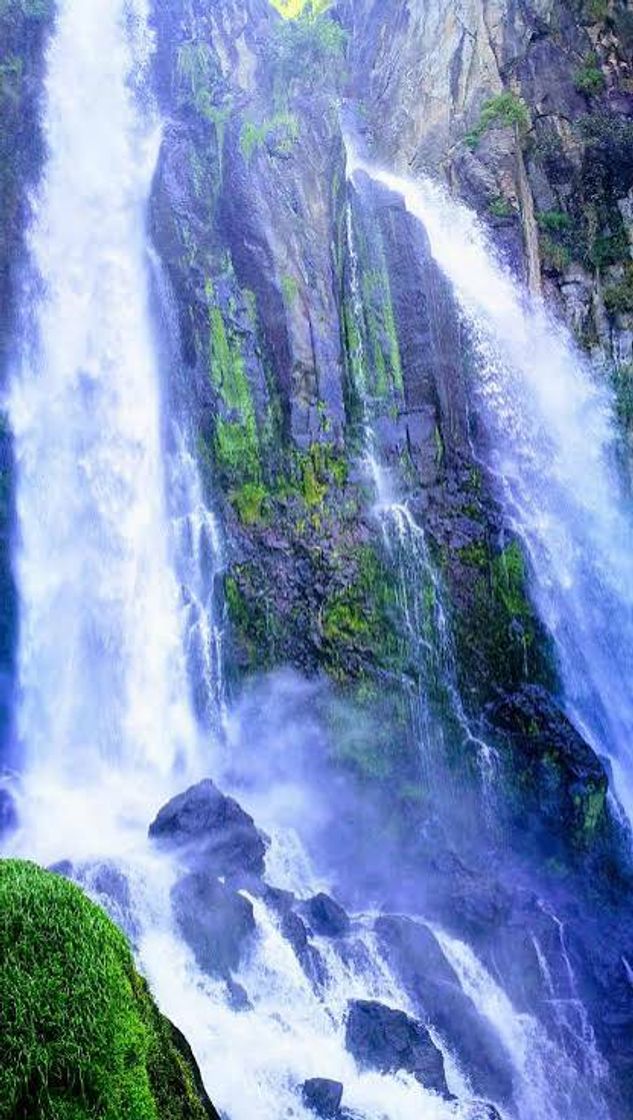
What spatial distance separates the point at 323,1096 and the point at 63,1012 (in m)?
6.70

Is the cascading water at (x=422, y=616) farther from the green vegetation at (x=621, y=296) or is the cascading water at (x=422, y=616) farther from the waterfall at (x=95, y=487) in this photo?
the green vegetation at (x=621, y=296)

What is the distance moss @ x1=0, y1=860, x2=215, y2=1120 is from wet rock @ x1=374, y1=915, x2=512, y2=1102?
8278 mm

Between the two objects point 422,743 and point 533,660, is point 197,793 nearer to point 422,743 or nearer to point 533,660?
point 422,743

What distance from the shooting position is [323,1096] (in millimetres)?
8805

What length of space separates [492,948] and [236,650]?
6.91 m

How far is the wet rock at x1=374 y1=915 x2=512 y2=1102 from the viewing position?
10.7 metres

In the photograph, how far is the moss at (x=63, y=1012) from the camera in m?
3.21

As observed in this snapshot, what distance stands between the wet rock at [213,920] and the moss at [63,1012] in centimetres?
736

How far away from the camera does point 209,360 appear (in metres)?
17.8

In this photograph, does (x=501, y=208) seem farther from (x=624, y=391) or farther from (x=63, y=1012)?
(x=63, y=1012)

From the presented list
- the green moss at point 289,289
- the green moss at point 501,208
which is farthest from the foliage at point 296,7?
the green moss at point 289,289

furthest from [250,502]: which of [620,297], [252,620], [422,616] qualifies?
[620,297]

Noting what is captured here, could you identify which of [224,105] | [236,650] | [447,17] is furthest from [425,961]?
[447,17]

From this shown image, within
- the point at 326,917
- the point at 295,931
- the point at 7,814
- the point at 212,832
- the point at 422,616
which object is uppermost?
the point at 422,616
